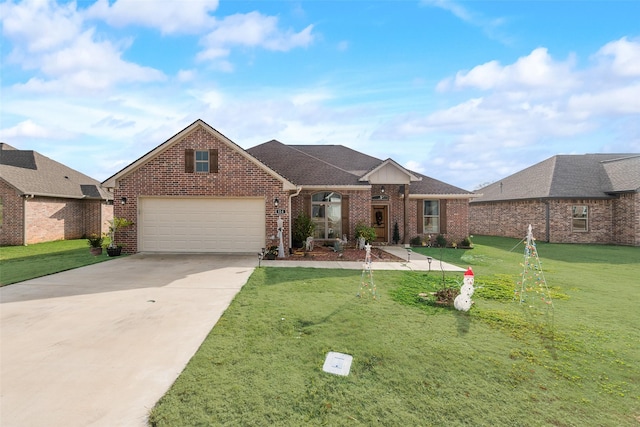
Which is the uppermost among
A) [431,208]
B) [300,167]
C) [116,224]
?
[300,167]

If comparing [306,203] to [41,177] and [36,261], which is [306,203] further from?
[41,177]

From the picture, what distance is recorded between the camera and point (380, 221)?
639 inches

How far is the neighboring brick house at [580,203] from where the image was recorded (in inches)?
717

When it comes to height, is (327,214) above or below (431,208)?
below

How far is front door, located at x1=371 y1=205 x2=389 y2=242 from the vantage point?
16.1 meters

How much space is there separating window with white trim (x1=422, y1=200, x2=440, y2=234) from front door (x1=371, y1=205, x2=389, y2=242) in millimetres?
2203

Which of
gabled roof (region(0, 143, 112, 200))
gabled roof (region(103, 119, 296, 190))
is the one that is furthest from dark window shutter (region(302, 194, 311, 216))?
gabled roof (region(0, 143, 112, 200))

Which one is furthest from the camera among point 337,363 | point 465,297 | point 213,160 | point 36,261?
point 213,160

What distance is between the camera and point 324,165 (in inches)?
642

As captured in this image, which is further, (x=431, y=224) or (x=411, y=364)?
(x=431, y=224)

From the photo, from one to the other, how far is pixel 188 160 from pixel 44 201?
36.7 feet

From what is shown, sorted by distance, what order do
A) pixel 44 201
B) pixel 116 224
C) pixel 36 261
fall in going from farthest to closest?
pixel 44 201 < pixel 116 224 < pixel 36 261

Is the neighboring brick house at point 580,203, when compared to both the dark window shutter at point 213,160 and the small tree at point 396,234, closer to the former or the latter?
the small tree at point 396,234

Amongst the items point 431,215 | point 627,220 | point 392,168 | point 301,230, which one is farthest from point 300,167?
point 627,220
